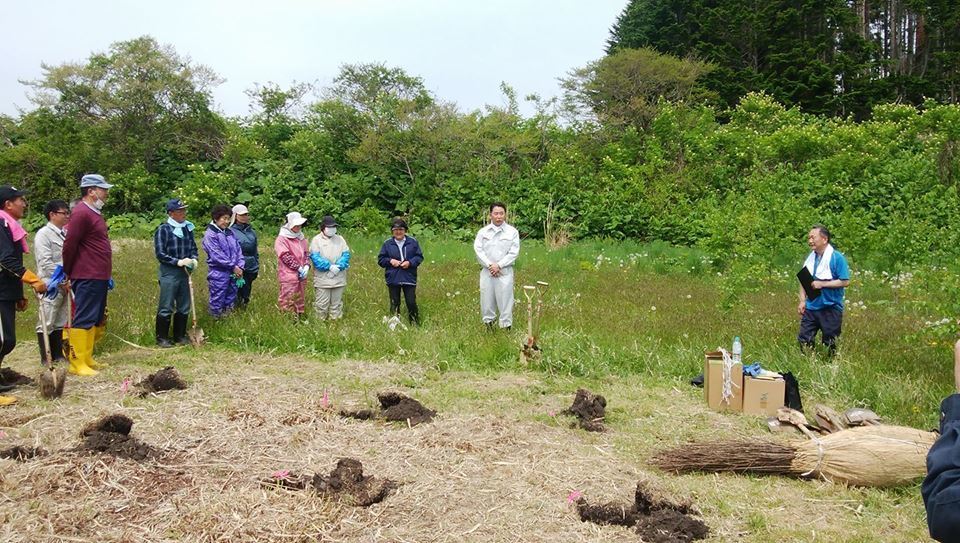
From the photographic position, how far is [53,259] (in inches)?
294

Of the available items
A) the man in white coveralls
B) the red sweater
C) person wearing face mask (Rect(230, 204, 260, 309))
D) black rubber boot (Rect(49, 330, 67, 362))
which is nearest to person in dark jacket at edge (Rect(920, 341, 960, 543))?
the man in white coveralls

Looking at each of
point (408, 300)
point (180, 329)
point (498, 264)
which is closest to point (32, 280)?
point (180, 329)

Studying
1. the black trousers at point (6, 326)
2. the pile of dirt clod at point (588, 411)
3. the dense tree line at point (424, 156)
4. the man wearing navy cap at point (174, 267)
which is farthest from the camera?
the dense tree line at point (424, 156)

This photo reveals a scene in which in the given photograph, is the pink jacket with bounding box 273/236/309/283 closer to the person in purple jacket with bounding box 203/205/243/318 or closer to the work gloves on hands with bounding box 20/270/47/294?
the person in purple jacket with bounding box 203/205/243/318

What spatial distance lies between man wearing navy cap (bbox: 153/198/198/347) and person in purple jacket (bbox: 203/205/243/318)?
1.37 feet

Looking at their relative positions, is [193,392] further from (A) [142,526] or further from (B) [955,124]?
(B) [955,124]

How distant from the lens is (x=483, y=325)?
8984mm

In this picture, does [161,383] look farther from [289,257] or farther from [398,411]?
[289,257]

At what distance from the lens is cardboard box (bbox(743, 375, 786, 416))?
19.9 ft

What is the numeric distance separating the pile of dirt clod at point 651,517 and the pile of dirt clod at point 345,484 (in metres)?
1.27

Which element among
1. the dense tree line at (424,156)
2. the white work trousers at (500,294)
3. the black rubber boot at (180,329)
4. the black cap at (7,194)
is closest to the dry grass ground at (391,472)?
the black rubber boot at (180,329)

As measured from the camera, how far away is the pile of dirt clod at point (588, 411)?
18.7 feet

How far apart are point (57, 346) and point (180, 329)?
4.47 ft

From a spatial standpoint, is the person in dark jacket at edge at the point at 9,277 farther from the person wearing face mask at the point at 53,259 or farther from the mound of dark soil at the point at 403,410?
the mound of dark soil at the point at 403,410
